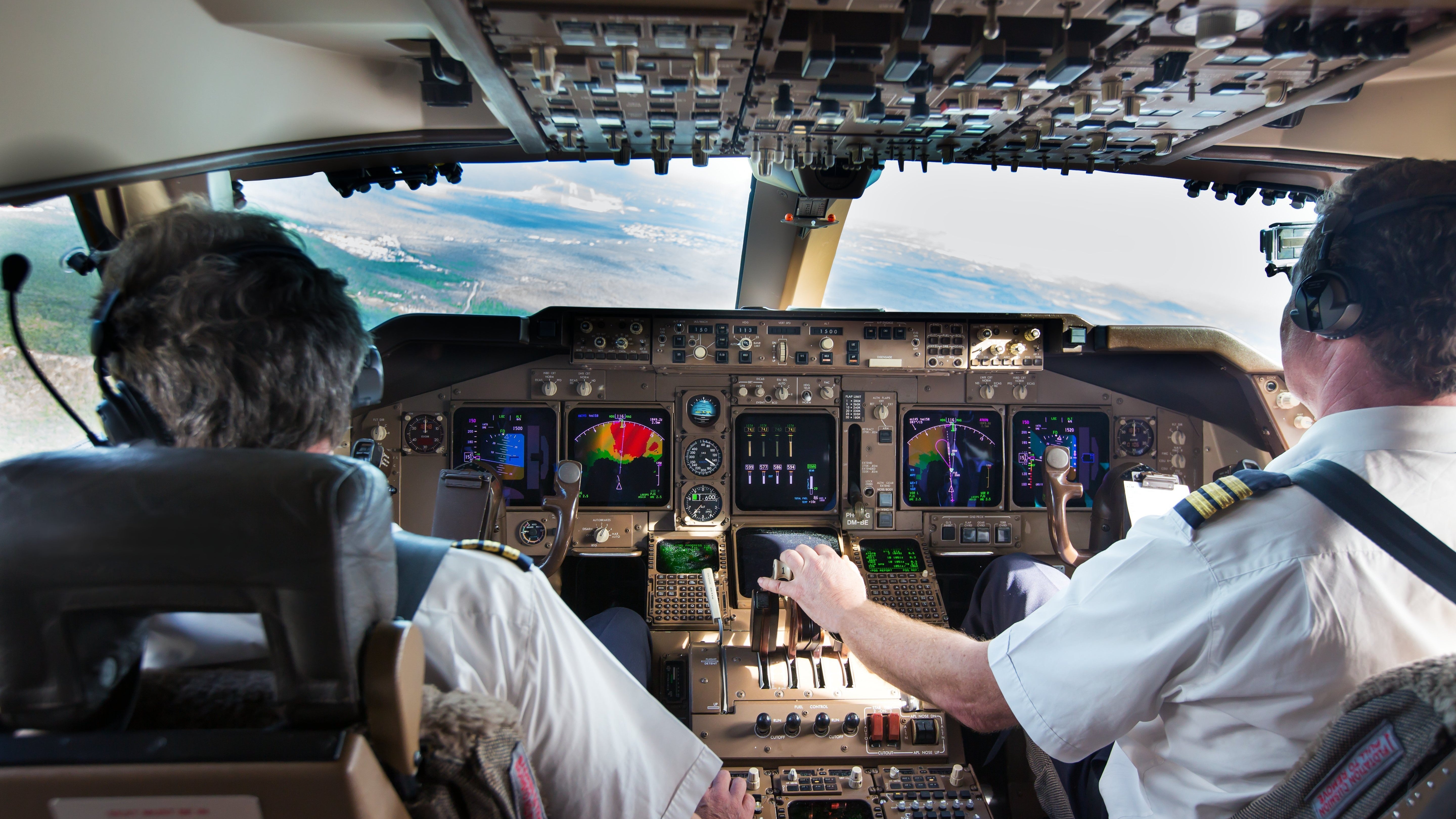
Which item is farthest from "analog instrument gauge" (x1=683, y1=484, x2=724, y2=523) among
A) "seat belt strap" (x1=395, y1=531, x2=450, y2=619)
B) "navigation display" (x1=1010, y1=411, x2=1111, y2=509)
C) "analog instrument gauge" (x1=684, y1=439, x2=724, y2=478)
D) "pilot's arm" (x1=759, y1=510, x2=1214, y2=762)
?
"seat belt strap" (x1=395, y1=531, x2=450, y2=619)

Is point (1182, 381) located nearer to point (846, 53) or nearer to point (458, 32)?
point (846, 53)

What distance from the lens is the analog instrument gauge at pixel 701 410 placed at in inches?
118

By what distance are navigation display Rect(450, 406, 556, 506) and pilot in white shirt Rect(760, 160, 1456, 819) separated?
2.17 metres

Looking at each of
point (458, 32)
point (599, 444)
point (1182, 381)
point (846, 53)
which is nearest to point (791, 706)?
point (599, 444)

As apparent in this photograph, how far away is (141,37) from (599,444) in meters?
1.82

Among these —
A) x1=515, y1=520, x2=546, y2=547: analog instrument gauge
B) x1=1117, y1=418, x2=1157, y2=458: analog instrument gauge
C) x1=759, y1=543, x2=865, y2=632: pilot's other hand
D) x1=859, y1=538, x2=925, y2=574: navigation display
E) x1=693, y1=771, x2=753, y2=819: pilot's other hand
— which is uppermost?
x1=759, y1=543, x2=865, y2=632: pilot's other hand

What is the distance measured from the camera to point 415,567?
88 centimetres

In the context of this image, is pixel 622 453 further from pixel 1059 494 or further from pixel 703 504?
pixel 1059 494

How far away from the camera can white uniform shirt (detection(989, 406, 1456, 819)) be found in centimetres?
90

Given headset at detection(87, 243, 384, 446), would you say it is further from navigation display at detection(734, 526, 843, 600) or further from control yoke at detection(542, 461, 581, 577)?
navigation display at detection(734, 526, 843, 600)

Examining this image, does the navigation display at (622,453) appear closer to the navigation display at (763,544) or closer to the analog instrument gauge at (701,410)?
the analog instrument gauge at (701,410)

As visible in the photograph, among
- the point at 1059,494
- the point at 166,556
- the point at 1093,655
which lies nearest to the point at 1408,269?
the point at 1093,655

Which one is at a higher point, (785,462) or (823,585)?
(823,585)

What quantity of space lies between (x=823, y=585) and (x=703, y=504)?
5.01 feet
